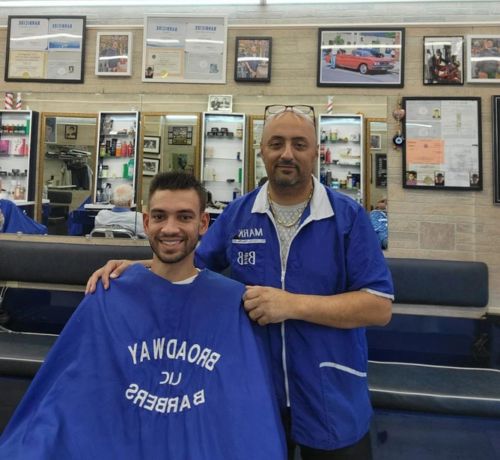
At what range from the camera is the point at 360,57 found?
2836 mm

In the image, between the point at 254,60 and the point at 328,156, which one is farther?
the point at 254,60

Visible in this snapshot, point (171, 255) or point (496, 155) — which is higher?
point (496, 155)

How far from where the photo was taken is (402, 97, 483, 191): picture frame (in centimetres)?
268

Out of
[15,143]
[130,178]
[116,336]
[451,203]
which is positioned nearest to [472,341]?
[451,203]

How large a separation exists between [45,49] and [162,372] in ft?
10.2

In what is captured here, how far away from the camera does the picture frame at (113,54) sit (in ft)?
9.88

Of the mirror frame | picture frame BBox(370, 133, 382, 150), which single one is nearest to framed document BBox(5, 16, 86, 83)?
the mirror frame

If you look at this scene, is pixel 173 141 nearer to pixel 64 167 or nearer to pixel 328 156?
pixel 64 167

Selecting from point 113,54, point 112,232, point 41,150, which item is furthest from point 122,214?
point 113,54

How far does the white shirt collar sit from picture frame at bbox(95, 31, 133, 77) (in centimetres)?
227

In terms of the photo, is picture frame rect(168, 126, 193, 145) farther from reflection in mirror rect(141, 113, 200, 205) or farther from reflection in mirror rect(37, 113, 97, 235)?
reflection in mirror rect(37, 113, 97, 235)

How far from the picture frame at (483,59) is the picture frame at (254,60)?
56.5 inches

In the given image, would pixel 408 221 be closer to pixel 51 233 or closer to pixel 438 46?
pixel 438 46

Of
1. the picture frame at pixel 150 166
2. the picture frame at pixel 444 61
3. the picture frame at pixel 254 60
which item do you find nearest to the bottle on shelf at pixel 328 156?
the picture frame at pixel 254 60
